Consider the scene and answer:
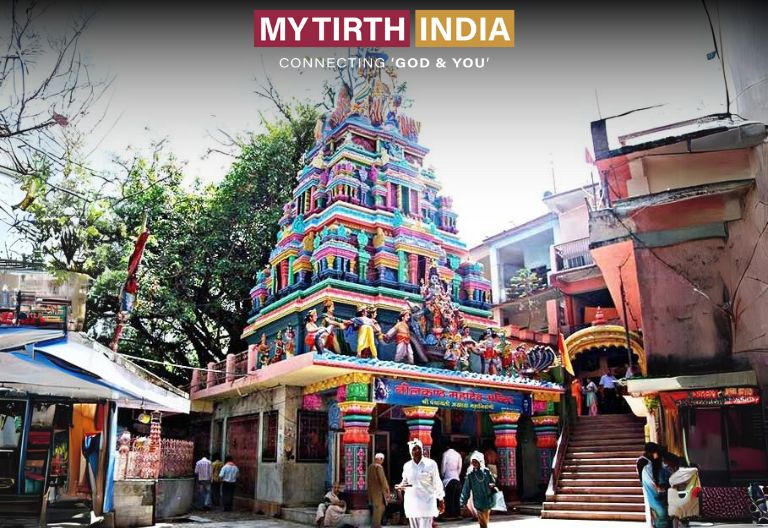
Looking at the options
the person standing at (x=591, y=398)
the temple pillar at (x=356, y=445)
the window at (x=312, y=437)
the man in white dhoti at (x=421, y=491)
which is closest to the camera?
the man in white dhoti at (x=421, y=491)

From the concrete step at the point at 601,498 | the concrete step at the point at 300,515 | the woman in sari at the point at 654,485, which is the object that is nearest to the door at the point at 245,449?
the concrete step at the point at 300,515

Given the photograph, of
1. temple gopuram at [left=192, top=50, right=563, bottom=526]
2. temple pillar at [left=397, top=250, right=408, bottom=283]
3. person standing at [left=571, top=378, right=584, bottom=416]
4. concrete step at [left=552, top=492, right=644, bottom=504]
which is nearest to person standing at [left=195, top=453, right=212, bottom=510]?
temple gopuram at [left=192, top=50, right=563, bottom=526]

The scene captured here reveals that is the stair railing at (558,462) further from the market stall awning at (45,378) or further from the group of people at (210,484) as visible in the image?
the market stall awning at (45,378)

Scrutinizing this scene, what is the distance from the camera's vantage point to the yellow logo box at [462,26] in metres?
6.93

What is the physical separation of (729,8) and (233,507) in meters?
15.5

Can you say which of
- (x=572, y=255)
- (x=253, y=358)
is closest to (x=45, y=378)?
(x=253, y=358)

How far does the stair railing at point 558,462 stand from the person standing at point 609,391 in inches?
132

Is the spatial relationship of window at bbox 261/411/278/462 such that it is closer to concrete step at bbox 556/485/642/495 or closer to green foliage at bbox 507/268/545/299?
concrete step at bbox 556/485/642/495

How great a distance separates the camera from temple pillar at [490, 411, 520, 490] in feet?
48.6

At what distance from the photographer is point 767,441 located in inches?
352

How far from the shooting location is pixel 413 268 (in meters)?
16.6

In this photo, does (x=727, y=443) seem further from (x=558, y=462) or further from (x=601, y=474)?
(x=558, y=462)

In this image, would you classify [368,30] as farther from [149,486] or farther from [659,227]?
[149,486]

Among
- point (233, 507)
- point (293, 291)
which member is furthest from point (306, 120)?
point (233, 507)
